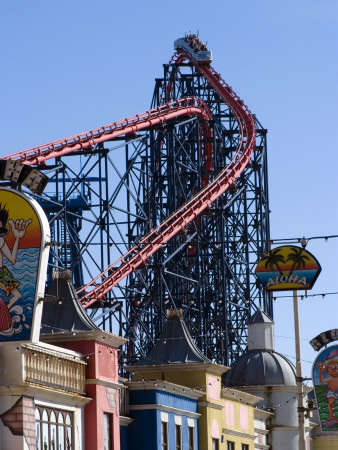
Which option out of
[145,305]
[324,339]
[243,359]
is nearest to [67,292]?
[324,339]

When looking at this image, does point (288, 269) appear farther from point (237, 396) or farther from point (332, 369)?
point (332, 369)

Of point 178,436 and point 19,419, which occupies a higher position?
point 19,419

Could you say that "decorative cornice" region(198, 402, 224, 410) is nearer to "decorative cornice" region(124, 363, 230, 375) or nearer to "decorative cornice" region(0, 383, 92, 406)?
"decorative cornice" region(124, 363, 230, 375)

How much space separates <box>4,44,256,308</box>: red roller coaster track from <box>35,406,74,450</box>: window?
16.2m

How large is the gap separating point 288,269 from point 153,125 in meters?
20.1

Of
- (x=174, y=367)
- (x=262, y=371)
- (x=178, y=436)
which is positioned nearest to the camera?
(x=178, y=436)

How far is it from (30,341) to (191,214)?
84.9 ft

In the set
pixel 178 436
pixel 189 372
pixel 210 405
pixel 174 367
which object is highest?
pixel 174 367

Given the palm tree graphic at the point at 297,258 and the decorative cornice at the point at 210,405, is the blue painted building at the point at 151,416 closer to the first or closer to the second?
the decorative cornice at the point at 210,405

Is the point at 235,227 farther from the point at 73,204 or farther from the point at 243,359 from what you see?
the point at 243,359

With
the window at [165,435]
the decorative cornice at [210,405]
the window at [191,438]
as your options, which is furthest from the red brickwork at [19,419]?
the decorative cornice at [210,405]

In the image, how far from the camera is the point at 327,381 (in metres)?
37.4

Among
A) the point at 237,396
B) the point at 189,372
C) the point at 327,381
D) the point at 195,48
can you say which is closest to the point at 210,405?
the point at 189,372

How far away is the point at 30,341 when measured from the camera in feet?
72.0
